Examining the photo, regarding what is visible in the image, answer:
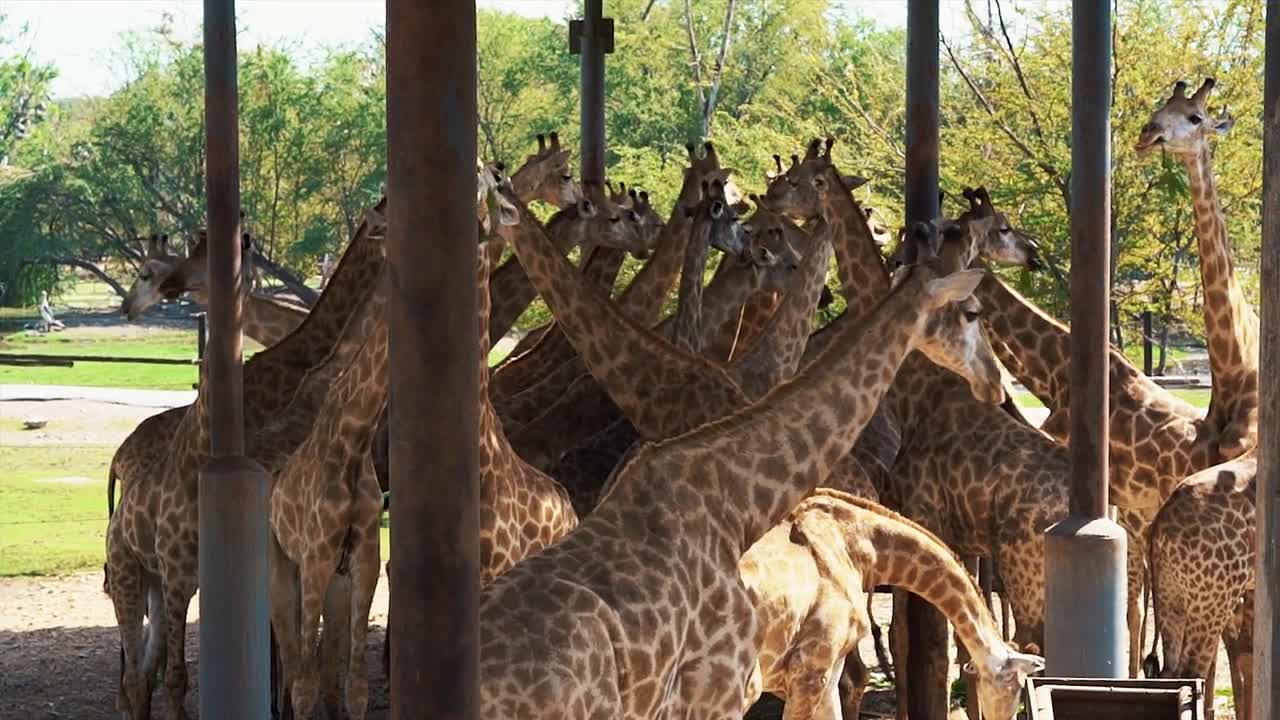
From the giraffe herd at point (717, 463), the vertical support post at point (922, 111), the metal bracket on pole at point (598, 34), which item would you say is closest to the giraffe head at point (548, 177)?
the giraffe herd at point (717, 463)

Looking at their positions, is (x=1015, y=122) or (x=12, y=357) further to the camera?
(x=12, y=357)

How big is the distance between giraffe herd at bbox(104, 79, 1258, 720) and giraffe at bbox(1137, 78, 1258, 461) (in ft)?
0.05

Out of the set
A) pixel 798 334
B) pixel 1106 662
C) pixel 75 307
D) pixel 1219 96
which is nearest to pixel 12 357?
pixel 1219 96

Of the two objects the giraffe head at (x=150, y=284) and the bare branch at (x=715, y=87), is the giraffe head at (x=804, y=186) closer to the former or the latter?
the giraffe head at (x=150, y=284)

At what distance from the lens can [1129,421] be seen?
9117 mm

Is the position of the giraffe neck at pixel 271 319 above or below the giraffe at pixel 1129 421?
above

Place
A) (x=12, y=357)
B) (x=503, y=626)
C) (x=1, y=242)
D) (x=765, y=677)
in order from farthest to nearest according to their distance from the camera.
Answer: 1. (x=1, y=242)
2. (x=12, y=357)
3. (x=765, y=677)
4. (x=503, y=626)

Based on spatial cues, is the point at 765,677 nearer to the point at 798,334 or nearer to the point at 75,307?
the point at 798,334

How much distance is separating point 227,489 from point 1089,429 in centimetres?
360

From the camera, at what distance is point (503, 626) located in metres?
5.02

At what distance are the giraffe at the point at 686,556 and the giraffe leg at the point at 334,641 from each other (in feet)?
9.00

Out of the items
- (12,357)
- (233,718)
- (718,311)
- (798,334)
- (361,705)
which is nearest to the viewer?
(361,705)

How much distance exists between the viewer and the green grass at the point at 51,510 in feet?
49.8

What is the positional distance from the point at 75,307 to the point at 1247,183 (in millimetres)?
35835
